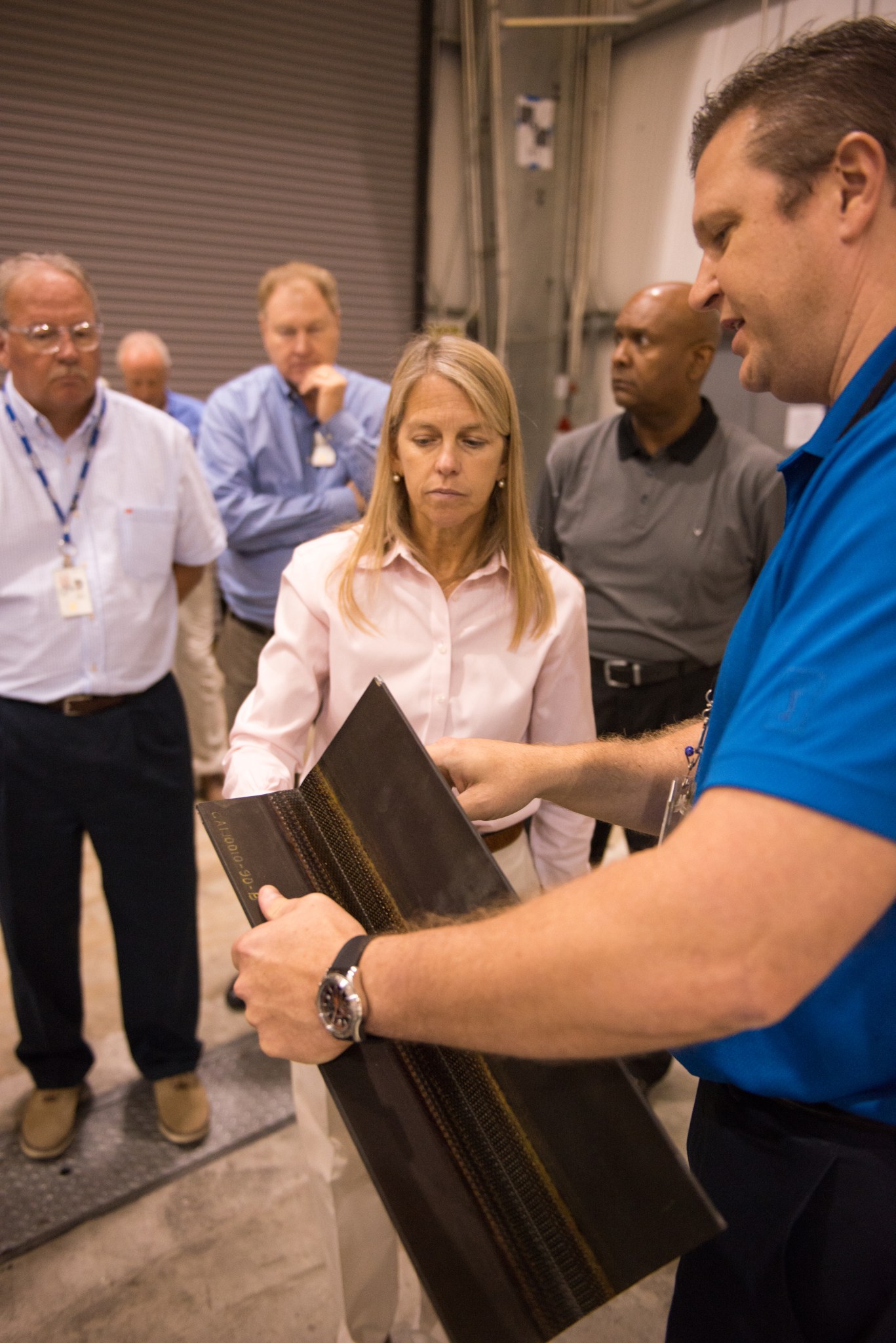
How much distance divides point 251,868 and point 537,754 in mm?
444

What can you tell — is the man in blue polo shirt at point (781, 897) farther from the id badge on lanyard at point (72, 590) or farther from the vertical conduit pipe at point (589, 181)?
the vertical conduit pipe at point (589, 181)

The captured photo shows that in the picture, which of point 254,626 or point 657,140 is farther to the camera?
point 657,140

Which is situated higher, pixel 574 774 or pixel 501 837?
pixel 574 774

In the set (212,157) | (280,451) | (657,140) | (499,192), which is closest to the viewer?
(280,451)

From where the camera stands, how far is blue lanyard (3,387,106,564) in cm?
224

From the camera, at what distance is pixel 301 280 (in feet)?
10.4

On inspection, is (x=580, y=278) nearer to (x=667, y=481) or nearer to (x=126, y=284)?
(x=126, y=284)

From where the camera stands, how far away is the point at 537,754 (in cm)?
128

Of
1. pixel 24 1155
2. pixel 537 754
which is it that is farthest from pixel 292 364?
pixel 24 1155

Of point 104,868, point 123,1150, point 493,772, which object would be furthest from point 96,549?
point 123,1150

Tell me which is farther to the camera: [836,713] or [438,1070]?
[438,1070]

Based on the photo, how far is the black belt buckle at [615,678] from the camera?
106 inches

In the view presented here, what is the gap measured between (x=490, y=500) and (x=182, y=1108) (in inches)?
74.6

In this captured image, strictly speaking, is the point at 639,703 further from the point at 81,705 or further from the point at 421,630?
the point at 81,705
